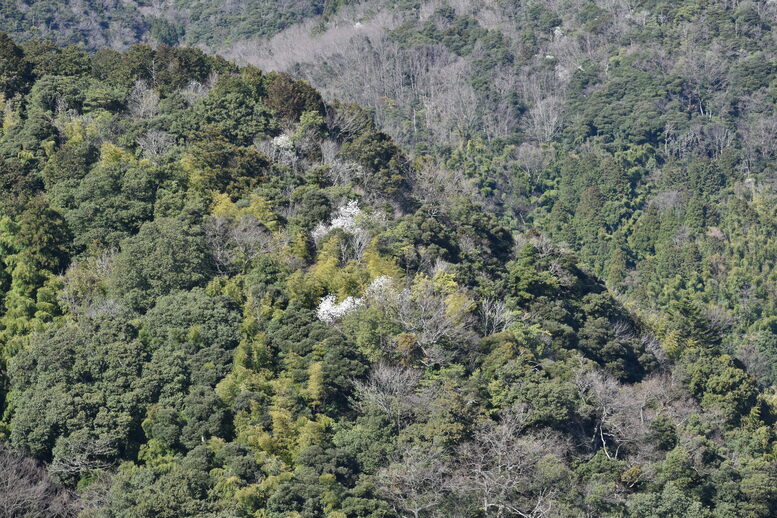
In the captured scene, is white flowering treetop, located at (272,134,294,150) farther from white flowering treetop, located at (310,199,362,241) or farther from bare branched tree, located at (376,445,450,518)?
bare branched tree, located at (376,445,450,518)

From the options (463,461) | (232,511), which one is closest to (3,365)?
(232,511)

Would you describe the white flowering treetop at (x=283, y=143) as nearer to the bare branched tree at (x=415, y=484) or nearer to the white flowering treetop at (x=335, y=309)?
the white flowering treetop at (x=335, y=309)

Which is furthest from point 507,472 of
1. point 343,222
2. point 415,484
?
point 343,222

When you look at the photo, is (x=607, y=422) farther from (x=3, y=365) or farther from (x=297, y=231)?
(x=3, y=365)

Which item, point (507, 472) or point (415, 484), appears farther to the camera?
point (507, 472)

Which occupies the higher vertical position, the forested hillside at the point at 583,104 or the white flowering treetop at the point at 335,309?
the white flowering treetop at the point at 335,309

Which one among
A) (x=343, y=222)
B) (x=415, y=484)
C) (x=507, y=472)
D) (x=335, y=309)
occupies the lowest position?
(x=507, y=472)

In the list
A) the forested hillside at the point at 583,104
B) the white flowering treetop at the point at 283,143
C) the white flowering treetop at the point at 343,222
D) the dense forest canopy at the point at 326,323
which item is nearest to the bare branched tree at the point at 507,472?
the dense forest canopy at the point at 326,323

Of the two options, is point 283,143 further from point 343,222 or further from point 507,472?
point 507,472
